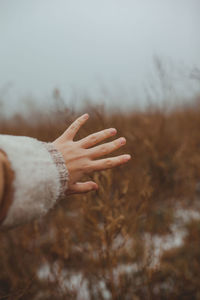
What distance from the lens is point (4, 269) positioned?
2.76 metres

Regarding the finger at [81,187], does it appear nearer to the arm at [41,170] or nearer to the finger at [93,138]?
the arm at [41,170]

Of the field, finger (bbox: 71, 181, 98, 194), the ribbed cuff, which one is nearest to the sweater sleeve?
the ribbed cuff

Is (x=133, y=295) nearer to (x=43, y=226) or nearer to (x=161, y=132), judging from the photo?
(x=43, y=226)

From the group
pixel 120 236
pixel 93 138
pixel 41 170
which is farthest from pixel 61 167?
pixel 120 236

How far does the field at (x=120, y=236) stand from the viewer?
1.73 metres

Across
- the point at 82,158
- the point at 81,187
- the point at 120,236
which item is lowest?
the point at 120,236

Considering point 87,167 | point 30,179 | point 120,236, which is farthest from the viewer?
point 120,236

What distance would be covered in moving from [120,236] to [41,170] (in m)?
2.69

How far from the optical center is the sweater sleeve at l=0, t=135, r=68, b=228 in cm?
80

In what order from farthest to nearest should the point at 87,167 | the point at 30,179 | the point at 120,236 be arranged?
the point at 120,236 → the point at 87,167 → the point at 30,179

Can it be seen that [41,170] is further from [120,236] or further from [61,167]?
[120,236]

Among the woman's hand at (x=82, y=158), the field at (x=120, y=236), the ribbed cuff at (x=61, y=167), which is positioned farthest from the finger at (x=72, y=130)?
the field at (x=120, y=236)

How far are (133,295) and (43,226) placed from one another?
1.67 m

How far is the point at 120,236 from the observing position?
3320 millimetres
